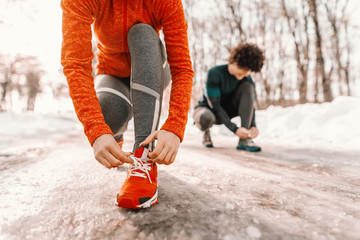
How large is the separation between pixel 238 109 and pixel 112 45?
1.80 metres

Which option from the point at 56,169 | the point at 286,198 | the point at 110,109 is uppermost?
the point at 110,109

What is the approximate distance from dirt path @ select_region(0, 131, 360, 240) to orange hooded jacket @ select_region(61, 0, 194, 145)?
0.27 metres

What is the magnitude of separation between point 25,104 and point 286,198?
3035 cm

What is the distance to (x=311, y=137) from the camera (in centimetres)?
326

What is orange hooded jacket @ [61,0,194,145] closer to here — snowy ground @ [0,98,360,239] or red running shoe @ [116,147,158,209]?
red running shoe @ [116,147,158,209]

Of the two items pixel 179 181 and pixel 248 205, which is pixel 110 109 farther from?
pixel 248 205

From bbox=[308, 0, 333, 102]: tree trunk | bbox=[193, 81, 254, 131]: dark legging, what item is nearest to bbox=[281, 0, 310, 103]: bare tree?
bbox=[308, 0, 333, 102]: tree trunk

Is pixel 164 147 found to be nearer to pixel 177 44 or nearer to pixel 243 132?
pixel 177 44

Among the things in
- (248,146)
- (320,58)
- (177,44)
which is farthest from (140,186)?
(320,58)

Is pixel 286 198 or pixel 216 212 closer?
pixel 216 212

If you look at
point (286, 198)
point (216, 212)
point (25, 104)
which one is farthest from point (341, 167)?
point (25, 104)

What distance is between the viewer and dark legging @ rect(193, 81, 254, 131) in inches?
94.3

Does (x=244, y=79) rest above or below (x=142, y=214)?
above

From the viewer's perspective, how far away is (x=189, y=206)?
30.9 inches
